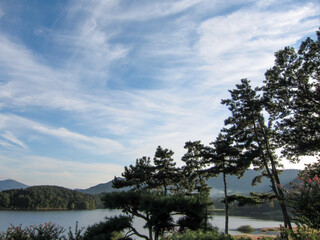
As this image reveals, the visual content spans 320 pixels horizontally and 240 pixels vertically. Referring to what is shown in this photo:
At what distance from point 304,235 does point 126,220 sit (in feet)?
40.7

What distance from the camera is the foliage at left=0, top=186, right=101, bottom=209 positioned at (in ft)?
447

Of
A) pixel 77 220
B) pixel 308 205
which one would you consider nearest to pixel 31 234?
pixel 308 205

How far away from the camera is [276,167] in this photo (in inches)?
919

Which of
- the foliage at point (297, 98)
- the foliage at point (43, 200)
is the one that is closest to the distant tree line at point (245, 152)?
the foliage at point (297, 98)

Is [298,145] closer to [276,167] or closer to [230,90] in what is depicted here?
[276,167]

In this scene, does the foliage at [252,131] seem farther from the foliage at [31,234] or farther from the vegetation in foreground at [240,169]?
the foliage at [31,234]

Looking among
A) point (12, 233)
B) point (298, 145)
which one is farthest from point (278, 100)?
point (12, 233)

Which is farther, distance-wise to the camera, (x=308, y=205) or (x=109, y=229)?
(x=109, y=229)

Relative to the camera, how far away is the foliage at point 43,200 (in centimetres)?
13612

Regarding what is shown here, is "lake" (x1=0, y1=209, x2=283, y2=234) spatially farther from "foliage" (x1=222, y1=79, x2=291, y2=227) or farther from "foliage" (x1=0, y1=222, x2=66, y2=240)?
"foliage" (x1=0, y1=222, x2=66, y2=240)

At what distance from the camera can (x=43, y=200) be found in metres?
141

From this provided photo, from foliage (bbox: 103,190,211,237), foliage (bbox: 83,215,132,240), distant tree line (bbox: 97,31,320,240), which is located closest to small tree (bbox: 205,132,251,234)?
distant tree line (bbox: 97,31,320,240)

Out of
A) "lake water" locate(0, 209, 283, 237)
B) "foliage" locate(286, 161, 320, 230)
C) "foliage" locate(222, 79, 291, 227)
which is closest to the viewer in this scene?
"foliage" locate(286, 161, 320, 230)

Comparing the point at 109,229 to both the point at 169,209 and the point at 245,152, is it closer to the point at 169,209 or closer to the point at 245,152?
the point at 169,209
